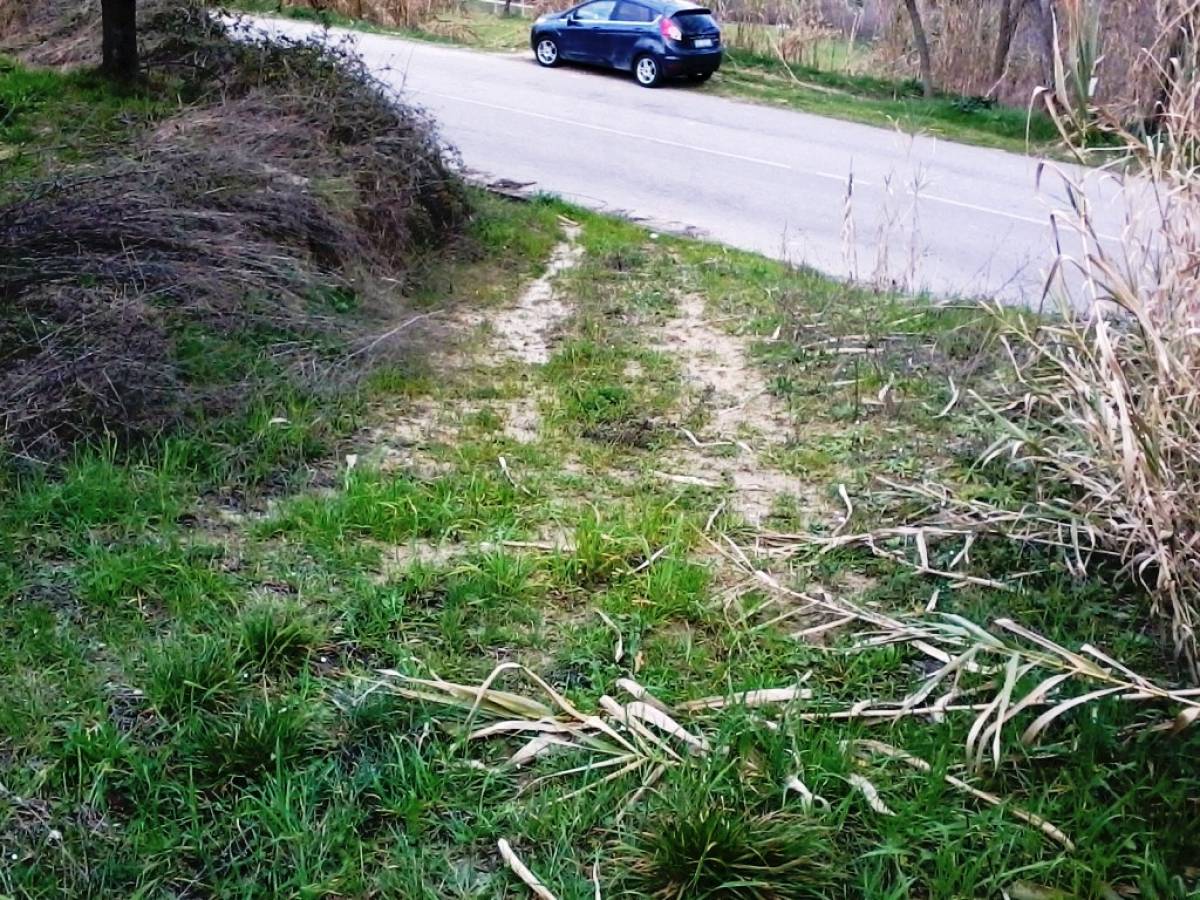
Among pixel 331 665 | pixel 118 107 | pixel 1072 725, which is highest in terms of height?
pixel 118 107

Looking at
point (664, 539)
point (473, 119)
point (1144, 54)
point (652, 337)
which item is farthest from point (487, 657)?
point (473, 119)

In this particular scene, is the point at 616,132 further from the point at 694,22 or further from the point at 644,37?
the point at 694,22

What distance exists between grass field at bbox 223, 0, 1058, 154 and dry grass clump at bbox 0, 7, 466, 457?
15.9ft

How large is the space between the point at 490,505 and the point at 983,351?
2.90 metres

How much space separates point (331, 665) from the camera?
11.4 feet

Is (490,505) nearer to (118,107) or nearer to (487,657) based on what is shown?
(487,657)

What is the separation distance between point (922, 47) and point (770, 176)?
7146mm

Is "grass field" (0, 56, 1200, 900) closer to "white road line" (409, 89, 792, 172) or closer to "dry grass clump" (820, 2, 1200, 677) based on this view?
"dry grass clump" (820, 2, 1200, 677)

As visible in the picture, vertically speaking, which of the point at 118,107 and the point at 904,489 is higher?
the point at 118,107

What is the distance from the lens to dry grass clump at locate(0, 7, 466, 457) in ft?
16.2

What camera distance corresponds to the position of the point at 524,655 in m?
3.59

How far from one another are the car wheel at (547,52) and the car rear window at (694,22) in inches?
98.1

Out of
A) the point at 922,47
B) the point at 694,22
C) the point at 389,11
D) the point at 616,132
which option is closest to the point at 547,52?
the point at 694,22

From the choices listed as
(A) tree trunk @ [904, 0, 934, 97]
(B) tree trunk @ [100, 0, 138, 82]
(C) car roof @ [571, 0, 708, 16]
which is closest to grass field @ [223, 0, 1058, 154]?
(A) tree trunk @ [904, 0, 934, 97]
